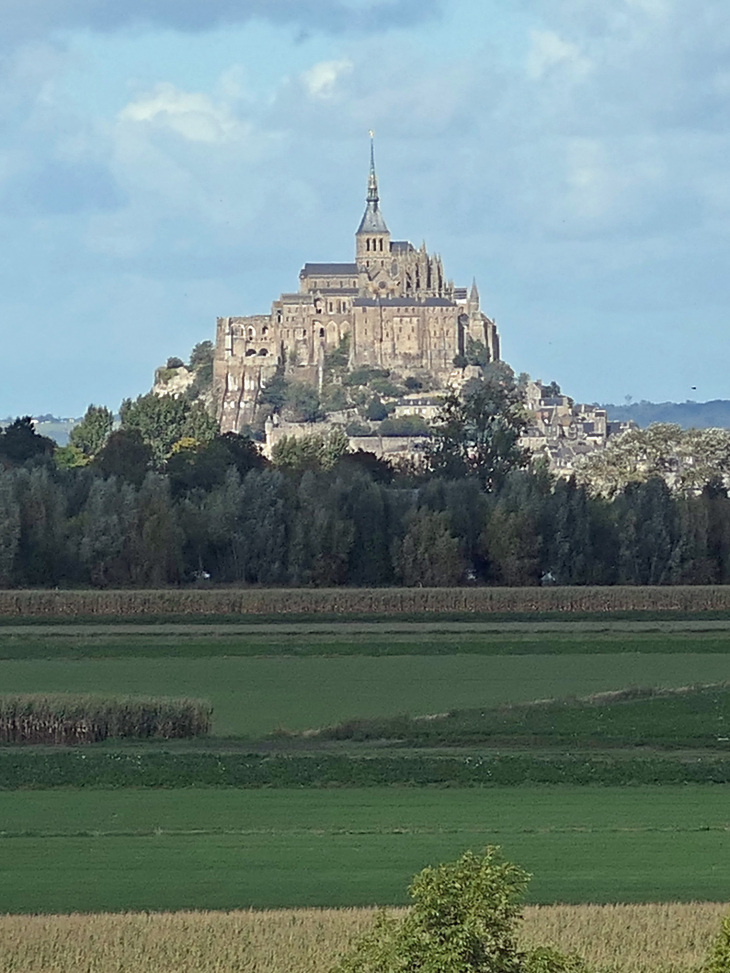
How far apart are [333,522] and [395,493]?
5.03 meters

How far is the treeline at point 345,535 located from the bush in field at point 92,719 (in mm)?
33163

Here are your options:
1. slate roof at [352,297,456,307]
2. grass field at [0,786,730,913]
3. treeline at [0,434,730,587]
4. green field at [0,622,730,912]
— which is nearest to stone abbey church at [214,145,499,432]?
slate roof at [352,297,456,307]

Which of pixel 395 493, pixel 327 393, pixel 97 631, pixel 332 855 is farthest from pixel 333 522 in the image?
pixel 327 393

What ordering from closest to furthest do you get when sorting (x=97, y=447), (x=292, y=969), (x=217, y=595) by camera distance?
1. (x=292, y=969)
2. (x=217, y=595)
3. (x=97, y=447)

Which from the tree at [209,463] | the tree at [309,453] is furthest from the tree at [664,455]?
the tree at [209,463]

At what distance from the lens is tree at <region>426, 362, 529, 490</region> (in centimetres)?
8444

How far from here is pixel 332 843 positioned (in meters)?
18.1

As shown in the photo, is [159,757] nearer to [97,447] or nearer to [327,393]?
[97,447]

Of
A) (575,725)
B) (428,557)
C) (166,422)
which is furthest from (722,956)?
(166,422)

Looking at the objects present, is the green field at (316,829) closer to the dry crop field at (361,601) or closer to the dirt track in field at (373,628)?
the dirt track in field at (373,628)

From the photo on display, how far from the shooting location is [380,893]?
51.3 ft

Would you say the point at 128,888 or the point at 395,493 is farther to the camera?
the point at 395,493

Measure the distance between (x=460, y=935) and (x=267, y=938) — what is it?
5036 mm

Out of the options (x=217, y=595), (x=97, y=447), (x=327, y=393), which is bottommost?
(x=217, y=595)
